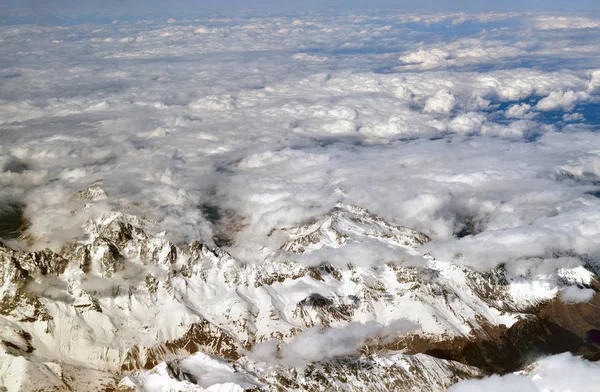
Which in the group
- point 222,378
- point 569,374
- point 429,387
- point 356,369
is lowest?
point 429,387

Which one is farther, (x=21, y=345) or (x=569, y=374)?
(x=21, y=345)

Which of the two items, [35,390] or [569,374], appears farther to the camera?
[35,390]

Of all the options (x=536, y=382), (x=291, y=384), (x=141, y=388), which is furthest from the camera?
(x=291, y=384)

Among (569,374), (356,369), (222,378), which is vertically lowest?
(356,369)

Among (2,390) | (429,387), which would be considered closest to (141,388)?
(2,390)

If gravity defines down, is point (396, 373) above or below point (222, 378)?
below

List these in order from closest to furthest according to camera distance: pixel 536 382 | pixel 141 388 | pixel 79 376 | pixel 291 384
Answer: pixel 536 382 → pixel 141 388 → pixel 291 384 → pixel 79 376

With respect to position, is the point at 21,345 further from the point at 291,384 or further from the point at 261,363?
the point at 291,384

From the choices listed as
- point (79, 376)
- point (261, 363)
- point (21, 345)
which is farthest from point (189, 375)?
point (21, 345)

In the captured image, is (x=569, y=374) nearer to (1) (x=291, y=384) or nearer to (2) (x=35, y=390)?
(1) (x=291, y=384)
